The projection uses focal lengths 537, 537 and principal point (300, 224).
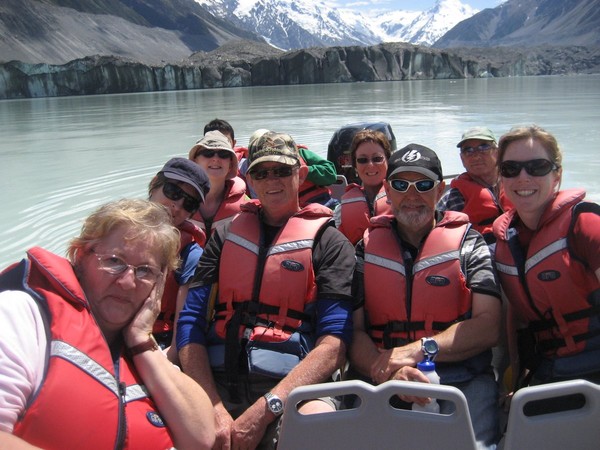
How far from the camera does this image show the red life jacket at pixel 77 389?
4.35 feet

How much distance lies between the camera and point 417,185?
2.12m

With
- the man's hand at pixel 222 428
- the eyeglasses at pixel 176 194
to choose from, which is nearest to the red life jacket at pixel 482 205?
the eyeglasses at pixel 176 194

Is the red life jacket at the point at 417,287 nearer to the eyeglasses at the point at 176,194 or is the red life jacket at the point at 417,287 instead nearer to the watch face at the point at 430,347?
the watch face at the point at 430,347

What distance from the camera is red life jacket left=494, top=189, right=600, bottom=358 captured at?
6.52ft

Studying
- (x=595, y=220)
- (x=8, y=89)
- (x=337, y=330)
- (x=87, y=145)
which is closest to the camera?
(x=595, y=220)

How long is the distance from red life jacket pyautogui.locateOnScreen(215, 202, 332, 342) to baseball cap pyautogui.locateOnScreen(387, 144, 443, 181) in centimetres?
38

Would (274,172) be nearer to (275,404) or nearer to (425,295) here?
(425,295)

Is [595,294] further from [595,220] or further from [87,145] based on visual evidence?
[87,145]

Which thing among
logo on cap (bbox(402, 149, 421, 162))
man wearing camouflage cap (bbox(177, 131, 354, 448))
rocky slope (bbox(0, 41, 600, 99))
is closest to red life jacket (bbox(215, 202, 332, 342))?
man wearing camouflage cap (bbox(177, 131, 354, 448))

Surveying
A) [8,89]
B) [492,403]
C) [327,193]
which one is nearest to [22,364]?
[492,403]

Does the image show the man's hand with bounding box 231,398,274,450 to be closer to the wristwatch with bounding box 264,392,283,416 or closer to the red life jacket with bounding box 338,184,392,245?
the wristwatch with bounding box 264,392,283,416

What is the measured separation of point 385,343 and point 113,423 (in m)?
1.09

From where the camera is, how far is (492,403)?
6.48 feet

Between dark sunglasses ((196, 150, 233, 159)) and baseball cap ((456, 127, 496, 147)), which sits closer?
baseball cap ((456, 127, 496, 147))
